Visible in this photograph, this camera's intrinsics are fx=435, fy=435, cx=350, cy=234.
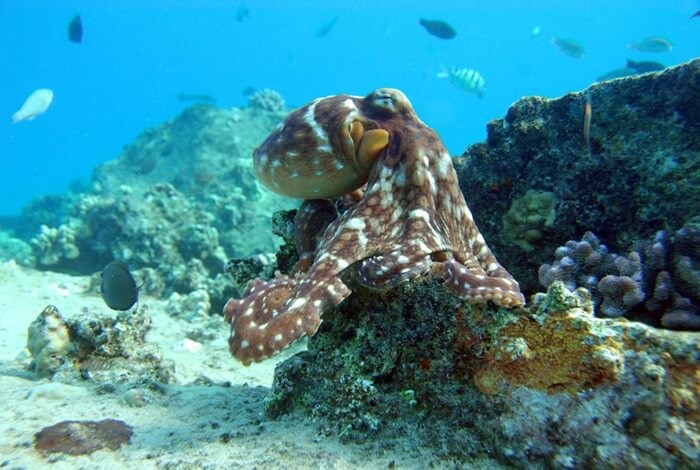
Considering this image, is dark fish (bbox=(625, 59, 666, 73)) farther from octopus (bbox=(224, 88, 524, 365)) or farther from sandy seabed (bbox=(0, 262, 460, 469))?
sandy seabed (bbox=(0, 262, 460, 469))

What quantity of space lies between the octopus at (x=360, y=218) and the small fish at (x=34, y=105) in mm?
15406

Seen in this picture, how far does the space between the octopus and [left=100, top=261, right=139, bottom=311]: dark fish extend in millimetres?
3634

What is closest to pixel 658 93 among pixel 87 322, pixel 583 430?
pixel 583 430

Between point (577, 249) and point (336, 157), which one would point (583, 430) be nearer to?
point (577, 249)

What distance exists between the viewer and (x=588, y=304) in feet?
8.27

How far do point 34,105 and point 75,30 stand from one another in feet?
11.2

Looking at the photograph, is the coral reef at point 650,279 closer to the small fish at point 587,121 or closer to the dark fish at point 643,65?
the small fish at point 587,121

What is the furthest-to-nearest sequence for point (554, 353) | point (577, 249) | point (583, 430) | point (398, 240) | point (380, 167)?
point (577, 249), point (380, 167), point (398, 240), point (554, 353), point (583, 430)

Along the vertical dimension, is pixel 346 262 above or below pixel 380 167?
below

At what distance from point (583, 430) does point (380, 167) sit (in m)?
2.08

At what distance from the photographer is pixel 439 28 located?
14.9 meters

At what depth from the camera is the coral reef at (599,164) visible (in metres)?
3.96

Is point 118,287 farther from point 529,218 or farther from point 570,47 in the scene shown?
point 570,47

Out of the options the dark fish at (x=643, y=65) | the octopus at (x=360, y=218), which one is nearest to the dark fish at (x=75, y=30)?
the octopus at (x=360, y=218)
